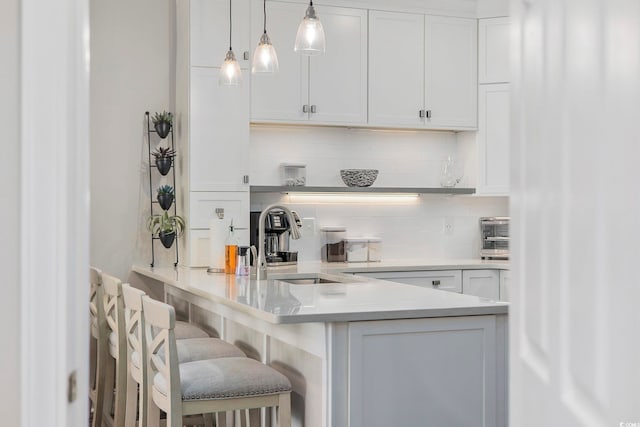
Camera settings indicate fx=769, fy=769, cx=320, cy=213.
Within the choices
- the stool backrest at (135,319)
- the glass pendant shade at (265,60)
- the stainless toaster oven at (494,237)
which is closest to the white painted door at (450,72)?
the stainless toaster oven at (494,237)

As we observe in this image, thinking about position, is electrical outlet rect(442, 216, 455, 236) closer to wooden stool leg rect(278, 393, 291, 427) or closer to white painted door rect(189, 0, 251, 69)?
white painted door rect(189, 0, 251, 69)

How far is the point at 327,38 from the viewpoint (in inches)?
209

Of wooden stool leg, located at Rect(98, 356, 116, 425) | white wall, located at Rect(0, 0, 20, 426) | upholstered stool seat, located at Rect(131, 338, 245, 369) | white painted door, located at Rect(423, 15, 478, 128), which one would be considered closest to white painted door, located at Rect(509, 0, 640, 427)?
white wall, located at Rect(0, 0, 20, 426)

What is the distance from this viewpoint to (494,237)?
572 centimetres

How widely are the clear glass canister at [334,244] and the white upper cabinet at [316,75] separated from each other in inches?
30.6

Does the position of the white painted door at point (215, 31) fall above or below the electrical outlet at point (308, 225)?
above

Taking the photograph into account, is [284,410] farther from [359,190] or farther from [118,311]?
[359,190]

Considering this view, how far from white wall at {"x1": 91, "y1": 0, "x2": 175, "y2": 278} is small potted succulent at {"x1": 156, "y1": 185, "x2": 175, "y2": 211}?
0.83 feet

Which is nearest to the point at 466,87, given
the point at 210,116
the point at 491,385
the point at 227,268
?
the point at 210,116

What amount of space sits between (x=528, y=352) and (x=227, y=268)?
3469mm

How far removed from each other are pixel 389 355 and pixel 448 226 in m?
3.38

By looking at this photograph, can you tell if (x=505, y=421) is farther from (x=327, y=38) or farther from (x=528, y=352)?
(x=327, y=38)

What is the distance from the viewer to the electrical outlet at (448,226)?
5906 mm

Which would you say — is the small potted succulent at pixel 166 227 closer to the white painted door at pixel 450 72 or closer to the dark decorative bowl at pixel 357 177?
the dark decorative bowl at pixel 357 177
